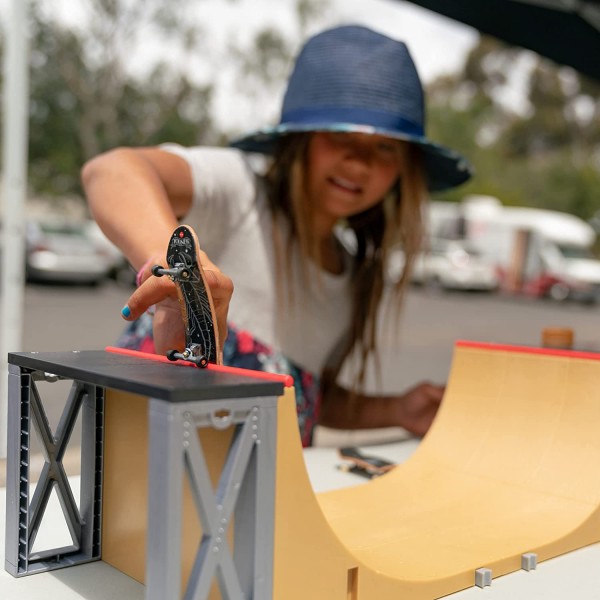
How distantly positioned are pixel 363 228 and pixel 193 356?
3.40ft

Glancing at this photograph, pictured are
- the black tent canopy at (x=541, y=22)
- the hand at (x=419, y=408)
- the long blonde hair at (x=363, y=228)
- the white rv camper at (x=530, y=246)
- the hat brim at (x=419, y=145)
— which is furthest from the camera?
the white rv camper at (x=530, y=246)

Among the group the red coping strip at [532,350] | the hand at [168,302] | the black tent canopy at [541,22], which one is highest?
the black tent canopy at [541,22]

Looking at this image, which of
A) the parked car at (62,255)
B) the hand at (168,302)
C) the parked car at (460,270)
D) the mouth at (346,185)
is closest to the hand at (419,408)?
the mouth at (346,185)

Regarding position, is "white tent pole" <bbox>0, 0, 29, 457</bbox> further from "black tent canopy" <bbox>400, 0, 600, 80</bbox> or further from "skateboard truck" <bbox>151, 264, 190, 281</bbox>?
"skateboard truck" <bbox>151, 264, 190, 281</bbox>

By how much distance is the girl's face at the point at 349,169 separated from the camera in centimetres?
154

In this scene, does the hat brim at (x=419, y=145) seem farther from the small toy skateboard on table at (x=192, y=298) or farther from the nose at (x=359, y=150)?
the small toy skateboard on table at (x=192, y=298)

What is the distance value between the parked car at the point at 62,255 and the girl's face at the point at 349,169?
12196mm

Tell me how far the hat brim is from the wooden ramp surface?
43 cm

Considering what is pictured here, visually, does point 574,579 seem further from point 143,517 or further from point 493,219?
point 493,219

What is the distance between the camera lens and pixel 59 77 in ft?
57.8

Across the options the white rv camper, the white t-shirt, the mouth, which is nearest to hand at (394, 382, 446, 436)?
the white t-shirt

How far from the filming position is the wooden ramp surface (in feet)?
2.58

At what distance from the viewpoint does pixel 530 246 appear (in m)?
17.2

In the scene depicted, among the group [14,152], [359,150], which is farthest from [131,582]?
[14,152]
